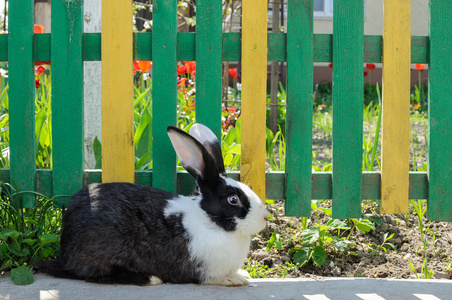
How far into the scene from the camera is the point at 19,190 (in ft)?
9.57

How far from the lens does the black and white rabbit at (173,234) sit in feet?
7.75

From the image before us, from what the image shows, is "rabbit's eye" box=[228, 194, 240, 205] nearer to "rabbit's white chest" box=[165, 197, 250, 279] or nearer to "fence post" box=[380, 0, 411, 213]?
"rabbit's white chest" box=[165, 197, 250, 279]

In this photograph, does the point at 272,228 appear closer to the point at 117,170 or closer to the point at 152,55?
the point at 117,170

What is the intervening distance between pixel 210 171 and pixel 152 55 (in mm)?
774

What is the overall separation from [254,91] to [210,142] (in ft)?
1.47

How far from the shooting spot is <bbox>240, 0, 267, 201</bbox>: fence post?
2.82 metres

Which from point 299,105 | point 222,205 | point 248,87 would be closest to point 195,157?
point 222,205

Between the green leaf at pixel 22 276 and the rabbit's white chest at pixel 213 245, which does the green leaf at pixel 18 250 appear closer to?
the green leaf at pixel 22 276

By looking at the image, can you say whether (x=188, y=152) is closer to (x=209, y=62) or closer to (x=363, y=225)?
(x=209, y=62)

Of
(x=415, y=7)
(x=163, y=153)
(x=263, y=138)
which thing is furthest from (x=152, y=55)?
(x=415, y=7)

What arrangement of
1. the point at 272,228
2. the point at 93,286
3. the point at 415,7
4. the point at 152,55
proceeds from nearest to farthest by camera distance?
the point at 93,286 < the point at 152,55 < the point at 272,228 < the point at 415,7

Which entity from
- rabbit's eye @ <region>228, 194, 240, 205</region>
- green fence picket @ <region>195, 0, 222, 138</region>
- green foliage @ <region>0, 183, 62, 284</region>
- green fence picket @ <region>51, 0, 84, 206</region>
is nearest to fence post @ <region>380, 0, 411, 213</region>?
green fence picket @ <region>195, 0, 222, 138</region>

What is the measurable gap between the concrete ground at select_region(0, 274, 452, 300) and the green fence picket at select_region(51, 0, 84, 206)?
58 centimetres

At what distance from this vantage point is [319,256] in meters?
2.93
